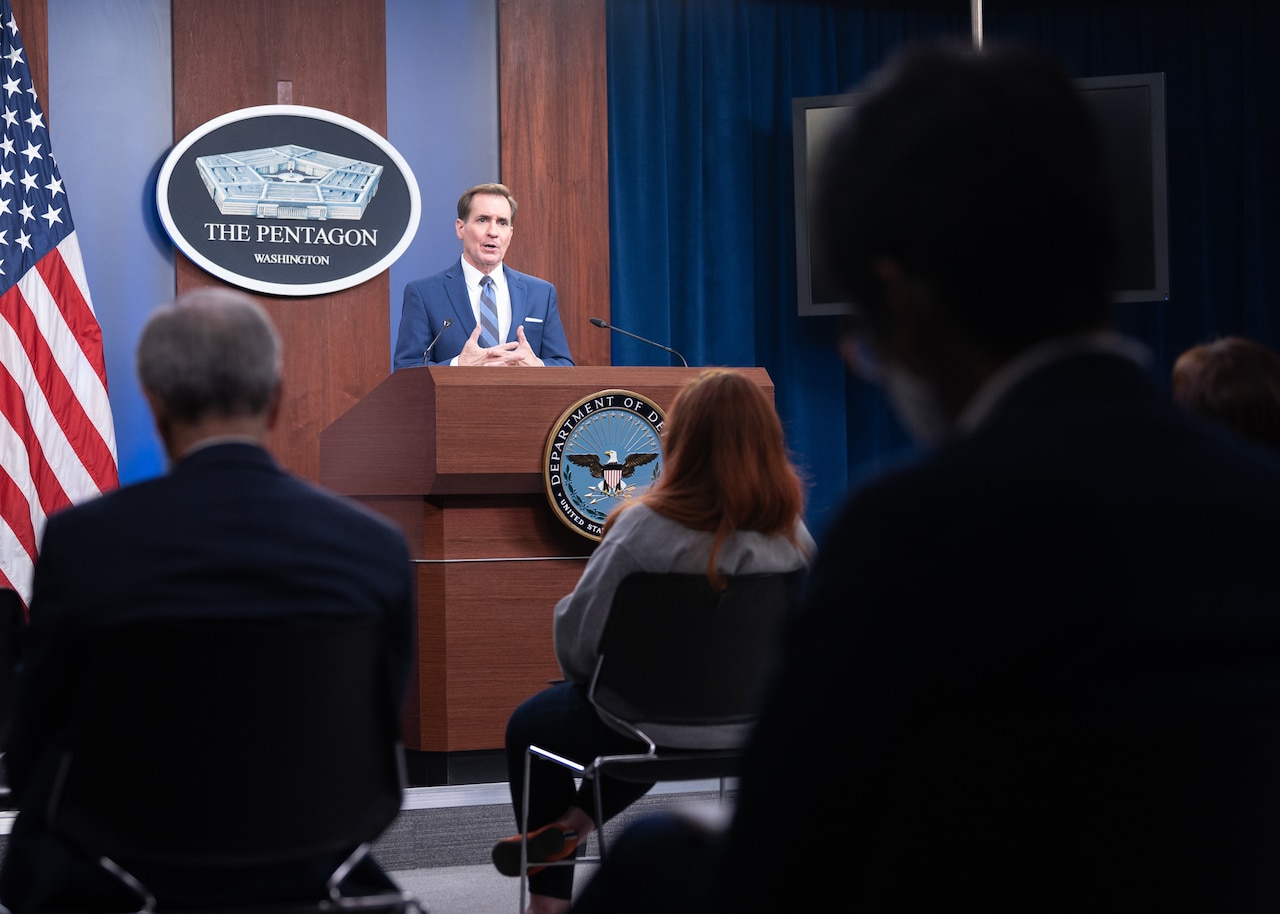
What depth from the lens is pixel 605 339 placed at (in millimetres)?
6371

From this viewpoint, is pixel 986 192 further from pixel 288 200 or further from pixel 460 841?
pixel 288 200

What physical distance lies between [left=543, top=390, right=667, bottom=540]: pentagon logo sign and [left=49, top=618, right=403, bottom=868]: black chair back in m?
2.64

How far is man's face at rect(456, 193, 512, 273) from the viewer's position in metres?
5.33

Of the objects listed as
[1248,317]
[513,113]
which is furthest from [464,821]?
[1248,317]

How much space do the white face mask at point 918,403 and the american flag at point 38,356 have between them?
16.1ft

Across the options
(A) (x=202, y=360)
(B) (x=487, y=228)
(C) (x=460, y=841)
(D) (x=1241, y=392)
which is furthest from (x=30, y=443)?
(D) (x=1241, y=392)

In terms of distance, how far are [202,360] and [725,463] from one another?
114 centimetres

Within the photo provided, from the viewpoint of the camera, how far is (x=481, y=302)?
544 centimetres

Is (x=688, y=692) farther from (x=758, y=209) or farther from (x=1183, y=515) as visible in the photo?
(x=758, y=209)

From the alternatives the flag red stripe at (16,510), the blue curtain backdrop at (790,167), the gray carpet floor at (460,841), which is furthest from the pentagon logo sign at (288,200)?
the gray carpet floor at (460,841)

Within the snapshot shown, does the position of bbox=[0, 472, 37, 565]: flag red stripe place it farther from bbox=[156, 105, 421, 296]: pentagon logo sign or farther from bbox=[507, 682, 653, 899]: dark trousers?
bbox=[507, 682, 653, 899]: dark trousers

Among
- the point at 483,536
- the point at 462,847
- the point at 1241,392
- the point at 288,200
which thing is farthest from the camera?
the point at 288,200

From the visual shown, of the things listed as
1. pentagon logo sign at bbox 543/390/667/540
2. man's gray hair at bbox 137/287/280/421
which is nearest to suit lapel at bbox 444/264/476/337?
pentagon logo sign at bbox 543/390/667/540

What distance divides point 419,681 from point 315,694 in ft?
8.95
